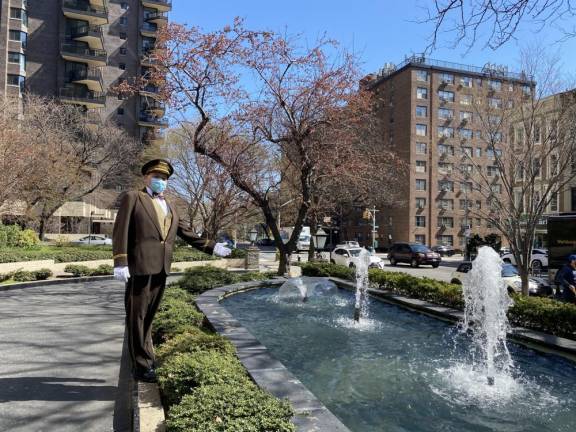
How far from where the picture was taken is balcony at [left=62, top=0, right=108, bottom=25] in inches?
1987

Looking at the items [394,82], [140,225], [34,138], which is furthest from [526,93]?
[394,82]

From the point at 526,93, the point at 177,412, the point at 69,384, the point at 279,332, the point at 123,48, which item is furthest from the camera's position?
the point at 123,48

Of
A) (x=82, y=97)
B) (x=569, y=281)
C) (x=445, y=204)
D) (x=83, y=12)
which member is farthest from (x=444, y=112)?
(x=569, y=281)

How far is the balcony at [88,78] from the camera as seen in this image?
166 feet

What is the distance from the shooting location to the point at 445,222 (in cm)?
6631

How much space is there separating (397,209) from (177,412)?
63.9 metres

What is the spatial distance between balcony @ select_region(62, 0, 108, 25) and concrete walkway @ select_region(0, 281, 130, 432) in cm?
4899

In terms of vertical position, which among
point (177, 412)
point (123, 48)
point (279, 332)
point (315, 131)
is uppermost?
point (123, 48)

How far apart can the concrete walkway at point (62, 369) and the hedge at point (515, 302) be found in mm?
6384

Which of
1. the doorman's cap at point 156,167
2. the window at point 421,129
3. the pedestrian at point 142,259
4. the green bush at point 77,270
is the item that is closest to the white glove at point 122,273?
the pedestrian at point 142,259

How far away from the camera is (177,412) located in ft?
10.6

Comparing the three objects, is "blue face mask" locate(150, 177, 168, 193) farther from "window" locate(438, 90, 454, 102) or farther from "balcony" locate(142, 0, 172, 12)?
"window" locate(438, 90, 454, 102)

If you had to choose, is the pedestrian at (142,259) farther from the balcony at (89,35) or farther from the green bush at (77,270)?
the balcony at (89,35)

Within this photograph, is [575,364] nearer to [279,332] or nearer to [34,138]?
[279,332]
